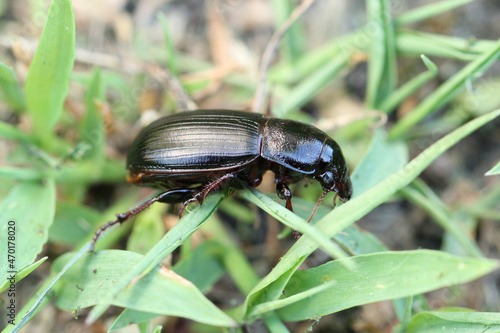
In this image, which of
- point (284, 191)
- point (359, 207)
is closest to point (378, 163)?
point (284, 191)

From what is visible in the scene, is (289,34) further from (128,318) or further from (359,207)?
(128,318)

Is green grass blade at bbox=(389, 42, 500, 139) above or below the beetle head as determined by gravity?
above

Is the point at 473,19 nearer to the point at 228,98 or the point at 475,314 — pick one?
the point at 228,98

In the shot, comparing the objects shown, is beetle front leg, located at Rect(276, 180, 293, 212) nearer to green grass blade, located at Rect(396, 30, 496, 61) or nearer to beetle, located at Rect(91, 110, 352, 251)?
beetle, located at Rect(91, 110, 352, 251)

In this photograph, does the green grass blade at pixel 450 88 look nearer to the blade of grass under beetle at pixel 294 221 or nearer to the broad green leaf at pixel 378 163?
the broad green leaf at pixel 378 163

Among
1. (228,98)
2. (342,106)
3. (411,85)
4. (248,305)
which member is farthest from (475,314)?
(228,98)

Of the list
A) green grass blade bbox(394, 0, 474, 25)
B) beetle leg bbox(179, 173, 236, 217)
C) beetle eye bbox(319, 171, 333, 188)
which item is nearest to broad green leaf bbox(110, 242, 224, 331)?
beetle leg bbox(179, 173, 236, 217)

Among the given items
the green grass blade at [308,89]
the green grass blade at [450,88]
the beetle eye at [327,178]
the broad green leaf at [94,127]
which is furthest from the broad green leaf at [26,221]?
the green grass blade at [450,88]
